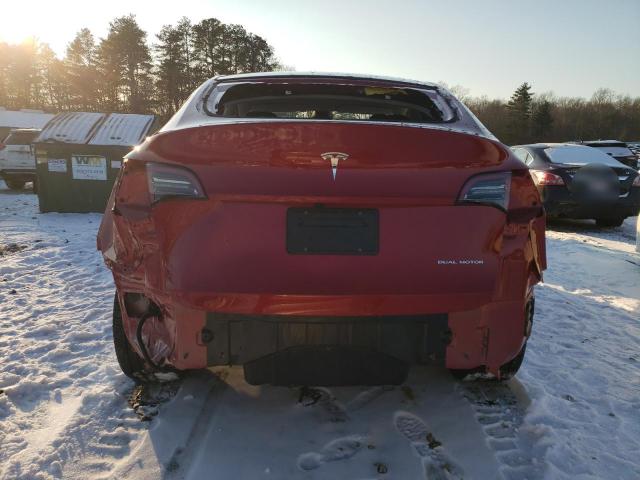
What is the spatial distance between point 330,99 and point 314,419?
180cm

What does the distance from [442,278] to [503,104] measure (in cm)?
6588

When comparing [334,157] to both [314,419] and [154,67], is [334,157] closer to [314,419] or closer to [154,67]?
[314,419]

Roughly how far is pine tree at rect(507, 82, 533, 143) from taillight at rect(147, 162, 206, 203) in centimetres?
5716

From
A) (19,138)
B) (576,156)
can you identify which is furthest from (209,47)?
(576,156)

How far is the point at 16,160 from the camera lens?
13758 millimetres

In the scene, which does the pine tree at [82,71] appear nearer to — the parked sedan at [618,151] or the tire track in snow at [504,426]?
the parked sedan at [618,151]

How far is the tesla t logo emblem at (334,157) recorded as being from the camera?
172 cm

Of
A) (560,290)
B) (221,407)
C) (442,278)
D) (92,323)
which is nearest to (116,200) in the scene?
(221,407)

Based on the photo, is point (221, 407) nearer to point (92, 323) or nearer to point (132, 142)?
point (92, 323)

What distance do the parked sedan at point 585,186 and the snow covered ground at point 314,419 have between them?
4976 mm

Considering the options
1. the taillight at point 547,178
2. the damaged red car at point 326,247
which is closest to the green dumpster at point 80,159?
the taillight at point 547,178

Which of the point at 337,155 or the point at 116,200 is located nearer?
the point at 337,155

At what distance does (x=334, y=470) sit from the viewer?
6.08ft

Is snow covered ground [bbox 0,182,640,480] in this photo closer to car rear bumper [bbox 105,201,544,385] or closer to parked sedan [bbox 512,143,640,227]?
car rear bumper [bbox 105,201,544,385]
